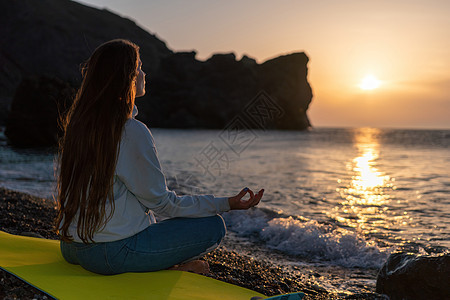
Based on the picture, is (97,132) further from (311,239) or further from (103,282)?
(311,239)

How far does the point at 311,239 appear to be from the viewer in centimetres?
682

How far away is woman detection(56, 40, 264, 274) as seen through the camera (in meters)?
2.57

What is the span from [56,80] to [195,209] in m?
40.5

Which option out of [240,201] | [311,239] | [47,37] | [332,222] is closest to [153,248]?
[240,201]

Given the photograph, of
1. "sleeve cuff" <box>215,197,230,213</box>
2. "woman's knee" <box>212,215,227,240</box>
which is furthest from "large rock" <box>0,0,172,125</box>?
"sleeve cuff" <box>215,197,230,213</box>

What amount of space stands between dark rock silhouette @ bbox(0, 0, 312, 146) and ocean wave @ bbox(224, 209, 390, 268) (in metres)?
84.0

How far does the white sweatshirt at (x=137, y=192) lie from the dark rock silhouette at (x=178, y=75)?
8922 centimetres

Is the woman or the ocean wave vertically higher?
the woman

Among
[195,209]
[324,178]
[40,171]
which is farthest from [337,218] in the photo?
[40,171]

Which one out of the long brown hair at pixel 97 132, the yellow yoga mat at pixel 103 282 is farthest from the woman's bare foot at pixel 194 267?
the long brown hair at pixel 97 132

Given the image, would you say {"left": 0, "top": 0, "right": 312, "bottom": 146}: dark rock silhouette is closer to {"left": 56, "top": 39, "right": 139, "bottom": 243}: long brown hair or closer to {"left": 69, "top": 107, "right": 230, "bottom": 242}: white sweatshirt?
{"left": 69, "top": 107, "right": 230, "bottom": 242}: white sweatshirt

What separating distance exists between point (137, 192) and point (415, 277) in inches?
125

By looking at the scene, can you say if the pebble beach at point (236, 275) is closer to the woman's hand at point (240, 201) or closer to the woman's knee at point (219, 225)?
the woman's knee at point (219, 225)

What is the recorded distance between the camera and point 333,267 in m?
5.73
